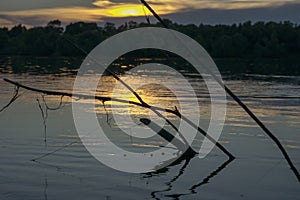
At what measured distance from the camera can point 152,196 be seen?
9.50 m

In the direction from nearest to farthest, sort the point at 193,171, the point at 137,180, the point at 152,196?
1. the point at 152,196
2. the point at 137,180
3. the point at 193,171

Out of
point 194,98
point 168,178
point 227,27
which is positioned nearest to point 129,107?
point 194,98

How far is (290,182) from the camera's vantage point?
412 inches

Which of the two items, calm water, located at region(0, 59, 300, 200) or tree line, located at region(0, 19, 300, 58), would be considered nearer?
calm water, located at region(0, 59, 300, 200)

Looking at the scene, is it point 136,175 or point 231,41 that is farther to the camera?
point 231,41

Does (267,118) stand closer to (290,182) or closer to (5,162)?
(290,182)

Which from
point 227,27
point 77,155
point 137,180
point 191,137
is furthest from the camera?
point 227,27

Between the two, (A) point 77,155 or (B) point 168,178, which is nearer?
(B) point 168,178

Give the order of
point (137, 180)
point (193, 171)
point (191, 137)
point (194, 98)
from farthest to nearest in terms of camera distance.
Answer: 1. point (194, 98)
2. point (191, 137)
3. point (193, 171)
4. point (137, 180)

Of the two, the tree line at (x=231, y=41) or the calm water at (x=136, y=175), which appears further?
the tree line at (x=231, y=41)

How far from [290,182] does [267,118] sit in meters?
8.72

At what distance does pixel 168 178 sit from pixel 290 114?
10.3 meters

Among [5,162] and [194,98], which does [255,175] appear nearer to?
[5,162]

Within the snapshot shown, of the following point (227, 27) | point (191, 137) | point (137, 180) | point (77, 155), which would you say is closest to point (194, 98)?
point (191, 137)
